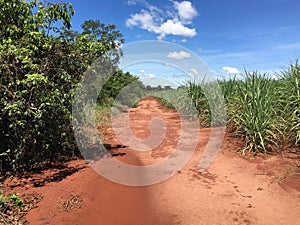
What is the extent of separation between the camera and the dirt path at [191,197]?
10.6 feet

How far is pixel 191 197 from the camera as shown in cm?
377

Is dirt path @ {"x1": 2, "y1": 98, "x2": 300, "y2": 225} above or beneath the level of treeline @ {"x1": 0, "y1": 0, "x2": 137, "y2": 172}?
beneath

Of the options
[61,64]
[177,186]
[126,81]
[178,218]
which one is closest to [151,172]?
[177,186]

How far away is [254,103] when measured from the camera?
17.7ft

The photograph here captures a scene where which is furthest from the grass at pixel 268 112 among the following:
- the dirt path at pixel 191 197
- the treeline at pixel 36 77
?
the treeline at pixel 36 77

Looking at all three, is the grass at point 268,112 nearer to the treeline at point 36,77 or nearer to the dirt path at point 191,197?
the dirt path at point 191,197

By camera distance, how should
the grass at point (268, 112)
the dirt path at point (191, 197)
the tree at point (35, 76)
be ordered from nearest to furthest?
the dirt path at point (191, 197), the tree at point (35, 76), the grass at point (268, 112)

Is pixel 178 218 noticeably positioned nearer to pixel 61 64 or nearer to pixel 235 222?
pixel 235 222

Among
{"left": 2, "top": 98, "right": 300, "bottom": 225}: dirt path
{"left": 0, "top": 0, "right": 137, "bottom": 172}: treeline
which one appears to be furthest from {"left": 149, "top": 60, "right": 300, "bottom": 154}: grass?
{"left": 0, "top": 0, "right": 137, "bottom": 172}: treeline

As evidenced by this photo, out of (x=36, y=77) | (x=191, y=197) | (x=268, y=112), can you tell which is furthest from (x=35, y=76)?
(x=268, y=112)

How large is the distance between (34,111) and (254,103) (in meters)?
4.18

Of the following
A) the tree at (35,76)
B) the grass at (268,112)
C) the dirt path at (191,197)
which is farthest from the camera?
the grass at (268,112)

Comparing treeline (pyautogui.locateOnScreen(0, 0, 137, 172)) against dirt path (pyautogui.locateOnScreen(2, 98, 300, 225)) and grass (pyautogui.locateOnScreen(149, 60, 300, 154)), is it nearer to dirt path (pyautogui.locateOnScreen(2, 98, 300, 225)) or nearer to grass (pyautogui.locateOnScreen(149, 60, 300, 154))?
dirt path (pyautogui.locateOnScreen(2, 98, 300, 225))

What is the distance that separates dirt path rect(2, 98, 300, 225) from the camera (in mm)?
3236
